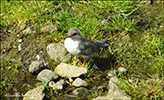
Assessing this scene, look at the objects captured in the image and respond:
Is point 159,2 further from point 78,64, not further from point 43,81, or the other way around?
point 43,81

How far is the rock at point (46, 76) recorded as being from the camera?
545cm

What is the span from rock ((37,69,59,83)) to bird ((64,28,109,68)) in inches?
28.2

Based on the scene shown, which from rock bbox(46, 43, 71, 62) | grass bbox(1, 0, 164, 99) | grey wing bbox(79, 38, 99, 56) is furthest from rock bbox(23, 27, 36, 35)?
grey wing bbox(79, 38, 99, 56)

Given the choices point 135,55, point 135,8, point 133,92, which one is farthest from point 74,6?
point 133,92

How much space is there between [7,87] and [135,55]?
11.7 feet

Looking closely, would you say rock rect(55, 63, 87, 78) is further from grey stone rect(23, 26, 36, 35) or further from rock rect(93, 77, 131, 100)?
grey stone rect(23, 26, 36, 35)

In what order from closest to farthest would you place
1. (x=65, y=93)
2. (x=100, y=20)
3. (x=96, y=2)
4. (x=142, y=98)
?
(x=142, y=98) < (x=65, y=93) < (x=100, y=20) < (x=96, y=2)

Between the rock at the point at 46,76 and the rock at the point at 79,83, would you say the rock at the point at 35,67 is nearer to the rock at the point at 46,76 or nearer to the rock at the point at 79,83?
the rock at the point at 46,76

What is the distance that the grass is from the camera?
19.6 feet

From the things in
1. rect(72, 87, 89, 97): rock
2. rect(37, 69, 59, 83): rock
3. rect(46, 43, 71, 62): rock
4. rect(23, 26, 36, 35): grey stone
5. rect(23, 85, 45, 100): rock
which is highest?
rect(23, 26, 36, 35): grey stone

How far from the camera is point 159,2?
737 cm

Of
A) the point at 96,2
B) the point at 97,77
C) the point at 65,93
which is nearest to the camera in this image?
the point at 65,93

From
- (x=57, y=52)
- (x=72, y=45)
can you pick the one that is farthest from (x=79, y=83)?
(x=57, y=52)

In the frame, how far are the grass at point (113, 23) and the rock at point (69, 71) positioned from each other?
0.31 m
